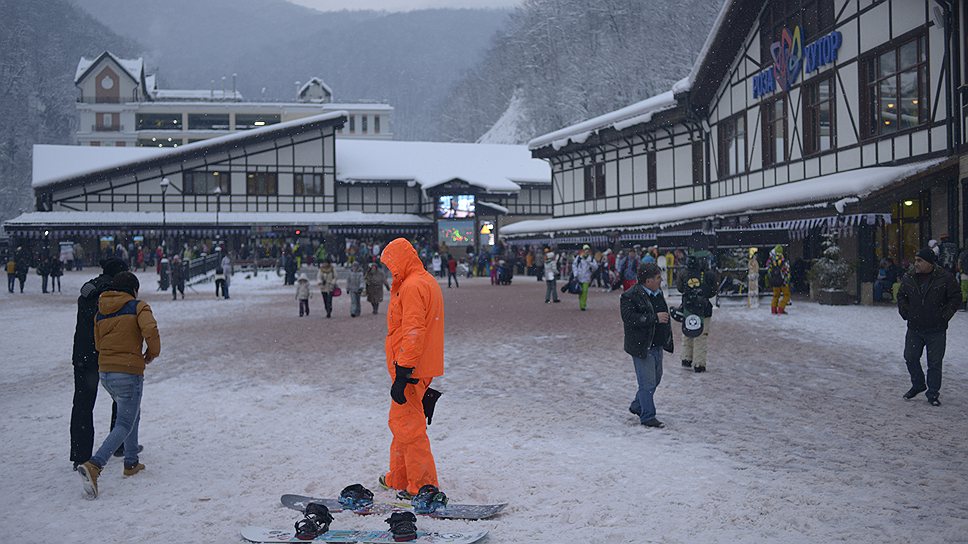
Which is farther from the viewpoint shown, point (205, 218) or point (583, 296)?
point (205, 218)

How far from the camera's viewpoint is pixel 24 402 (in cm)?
959

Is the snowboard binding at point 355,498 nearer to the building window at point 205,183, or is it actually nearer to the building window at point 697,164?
the building window at point 697,164

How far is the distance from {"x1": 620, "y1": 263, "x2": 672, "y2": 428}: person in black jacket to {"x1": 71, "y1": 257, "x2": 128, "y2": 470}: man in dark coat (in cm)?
448

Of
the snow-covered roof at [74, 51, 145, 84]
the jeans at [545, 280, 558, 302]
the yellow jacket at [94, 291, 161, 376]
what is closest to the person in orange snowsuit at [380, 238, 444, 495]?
the yellow jacket at [94, 291, 161, 376]

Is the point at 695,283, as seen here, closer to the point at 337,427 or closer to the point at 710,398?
the point at 710,398

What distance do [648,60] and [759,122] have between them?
3555 cm

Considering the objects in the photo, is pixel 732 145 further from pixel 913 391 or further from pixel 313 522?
pixel 313 522

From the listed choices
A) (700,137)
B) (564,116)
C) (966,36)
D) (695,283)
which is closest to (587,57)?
(564,116)

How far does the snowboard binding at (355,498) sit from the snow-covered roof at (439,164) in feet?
146

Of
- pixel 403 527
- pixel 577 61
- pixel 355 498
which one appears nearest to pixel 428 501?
pixel 355 498

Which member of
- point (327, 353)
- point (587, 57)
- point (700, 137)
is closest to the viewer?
point (327, 353)

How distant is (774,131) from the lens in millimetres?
26703

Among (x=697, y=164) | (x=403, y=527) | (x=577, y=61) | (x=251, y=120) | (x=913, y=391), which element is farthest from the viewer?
(x=251, y=120)

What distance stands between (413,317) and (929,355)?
6152 mm
